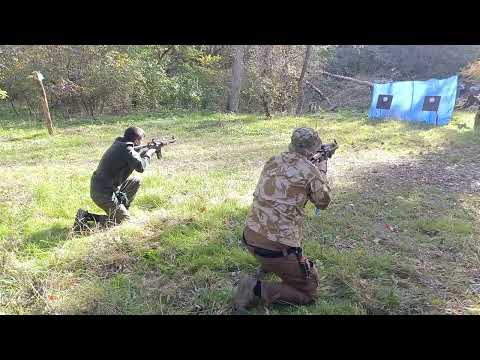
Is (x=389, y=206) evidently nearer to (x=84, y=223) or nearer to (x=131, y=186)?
(x=131, y=186)

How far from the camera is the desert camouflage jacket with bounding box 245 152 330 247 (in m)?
3.17

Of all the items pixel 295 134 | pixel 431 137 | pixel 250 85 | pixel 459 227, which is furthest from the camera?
pixel 250 85

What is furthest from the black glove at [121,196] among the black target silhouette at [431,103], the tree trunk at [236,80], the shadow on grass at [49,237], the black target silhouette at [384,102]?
the tree trunk at [236,80]

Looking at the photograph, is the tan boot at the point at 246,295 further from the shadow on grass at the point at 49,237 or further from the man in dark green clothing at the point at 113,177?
the shadow on grass at the point at 49,237

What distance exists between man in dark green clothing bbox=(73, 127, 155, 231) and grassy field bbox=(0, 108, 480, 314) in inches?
9.2

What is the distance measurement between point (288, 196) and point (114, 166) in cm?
244

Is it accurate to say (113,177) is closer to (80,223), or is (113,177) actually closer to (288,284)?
(80,223)

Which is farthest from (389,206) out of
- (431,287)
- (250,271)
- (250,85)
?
(250,85)

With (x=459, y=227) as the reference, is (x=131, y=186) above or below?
above

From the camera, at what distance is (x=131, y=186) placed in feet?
17.2
